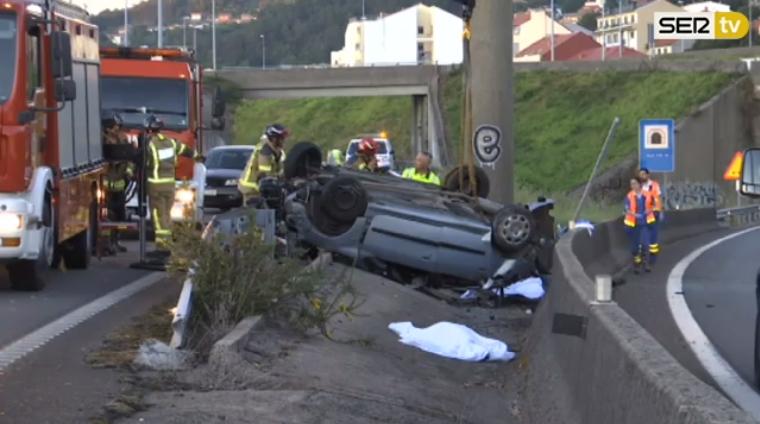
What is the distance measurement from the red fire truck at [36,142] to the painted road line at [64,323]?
0.87 metres

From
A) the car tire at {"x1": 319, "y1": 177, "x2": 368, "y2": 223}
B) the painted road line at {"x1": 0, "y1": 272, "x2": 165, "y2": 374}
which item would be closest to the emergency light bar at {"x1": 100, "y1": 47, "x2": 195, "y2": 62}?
the painted road line at {"x1": 0, "y1": 272, "x2": 165, "y2": 374}

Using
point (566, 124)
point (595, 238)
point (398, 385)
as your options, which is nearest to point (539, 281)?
point (398, 385)

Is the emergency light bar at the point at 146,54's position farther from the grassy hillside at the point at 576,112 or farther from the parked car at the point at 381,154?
the grassy hillside at the point at 576,112

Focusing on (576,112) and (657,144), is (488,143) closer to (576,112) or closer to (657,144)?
(657,144)

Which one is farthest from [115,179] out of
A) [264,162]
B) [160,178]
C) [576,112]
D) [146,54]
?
[576,112]

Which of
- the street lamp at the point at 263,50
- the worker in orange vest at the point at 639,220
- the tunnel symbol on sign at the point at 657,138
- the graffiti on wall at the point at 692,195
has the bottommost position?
the graffiti on wall at the point at 692,195

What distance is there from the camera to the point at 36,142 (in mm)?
14883

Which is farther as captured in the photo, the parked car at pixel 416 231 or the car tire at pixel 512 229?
the parked car at pixel 416 231

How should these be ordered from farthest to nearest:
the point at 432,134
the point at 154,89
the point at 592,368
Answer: the point at 432,134 → the point at 154,89 → the point at 592,368

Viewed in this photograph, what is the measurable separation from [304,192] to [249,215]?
15.9 feet

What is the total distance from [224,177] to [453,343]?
839 inches

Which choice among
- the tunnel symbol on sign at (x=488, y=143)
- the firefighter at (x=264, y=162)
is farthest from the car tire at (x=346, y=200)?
the tunnel symbol on sign at (x=488, y=143)

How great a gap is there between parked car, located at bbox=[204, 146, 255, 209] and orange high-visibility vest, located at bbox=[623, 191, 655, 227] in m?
8.75

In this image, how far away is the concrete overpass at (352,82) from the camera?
7362cm
